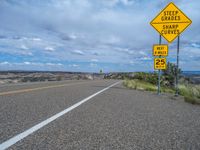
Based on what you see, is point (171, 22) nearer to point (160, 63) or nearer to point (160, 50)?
point (160, 50)

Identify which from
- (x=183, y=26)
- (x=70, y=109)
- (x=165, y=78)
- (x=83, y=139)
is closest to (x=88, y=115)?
(x=70, y=109)

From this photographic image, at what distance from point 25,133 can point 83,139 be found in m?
1.08

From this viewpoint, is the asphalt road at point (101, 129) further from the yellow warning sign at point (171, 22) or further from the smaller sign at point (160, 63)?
the yellow warning sign at point (171, 22)

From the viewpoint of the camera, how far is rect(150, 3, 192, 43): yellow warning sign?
13484 mm

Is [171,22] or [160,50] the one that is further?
[160,50]

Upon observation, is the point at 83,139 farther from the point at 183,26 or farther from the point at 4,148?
the point at 183,26

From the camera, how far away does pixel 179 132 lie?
16.8 ft

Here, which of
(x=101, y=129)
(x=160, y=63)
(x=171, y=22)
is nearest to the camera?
(x=101, y=129)

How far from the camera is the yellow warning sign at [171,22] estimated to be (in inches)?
531

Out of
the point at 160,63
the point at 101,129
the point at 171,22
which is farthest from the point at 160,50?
the point at 101,129

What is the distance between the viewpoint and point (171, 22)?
13719 millimetres

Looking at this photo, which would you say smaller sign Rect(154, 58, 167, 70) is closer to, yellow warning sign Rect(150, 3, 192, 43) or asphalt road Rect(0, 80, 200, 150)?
yellow warning sign Rect(150, 3, 192, 43)

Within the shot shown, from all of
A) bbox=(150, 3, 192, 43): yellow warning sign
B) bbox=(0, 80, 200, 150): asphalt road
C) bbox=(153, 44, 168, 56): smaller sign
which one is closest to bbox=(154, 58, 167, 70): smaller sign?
bbox=(153, 44, 168, 56): smaller sign

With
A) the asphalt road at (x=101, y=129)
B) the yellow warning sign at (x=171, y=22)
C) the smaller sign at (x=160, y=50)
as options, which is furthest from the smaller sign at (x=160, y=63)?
the asphalt road at (x=101, y=129)
